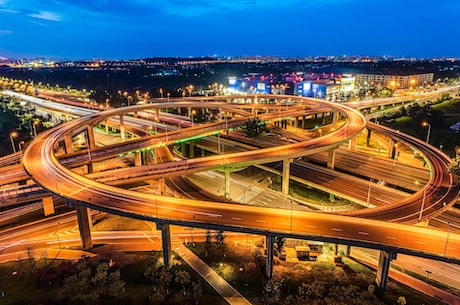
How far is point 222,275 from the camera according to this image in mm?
47656

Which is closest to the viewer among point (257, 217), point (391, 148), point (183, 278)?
point (183, 278)

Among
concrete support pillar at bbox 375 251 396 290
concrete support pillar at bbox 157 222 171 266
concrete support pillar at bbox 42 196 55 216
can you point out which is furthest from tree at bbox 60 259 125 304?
concrete support pillar at bbox 375 251 396 290

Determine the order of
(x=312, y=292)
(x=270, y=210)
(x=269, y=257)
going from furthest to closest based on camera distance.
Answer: (x=270, y=210), (x=269, y=257), (x=312, y=292)

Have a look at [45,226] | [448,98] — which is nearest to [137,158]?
[45,226]

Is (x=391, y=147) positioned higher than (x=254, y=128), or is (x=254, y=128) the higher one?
(x=254, y=128)

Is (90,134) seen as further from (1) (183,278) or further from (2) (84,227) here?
(1) (183,278)

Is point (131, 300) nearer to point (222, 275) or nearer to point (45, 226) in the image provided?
point (222, 275)

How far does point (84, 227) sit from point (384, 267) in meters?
49.7

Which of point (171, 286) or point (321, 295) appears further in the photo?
point (171, 286)

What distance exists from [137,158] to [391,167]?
73477 mm

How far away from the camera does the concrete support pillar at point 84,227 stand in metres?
53.2

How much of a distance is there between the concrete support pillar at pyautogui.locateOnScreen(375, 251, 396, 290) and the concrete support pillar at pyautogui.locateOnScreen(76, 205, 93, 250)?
49099 millimetres

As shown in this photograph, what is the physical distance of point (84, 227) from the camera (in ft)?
178

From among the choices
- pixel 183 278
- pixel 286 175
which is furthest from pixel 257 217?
pixel 286 175
